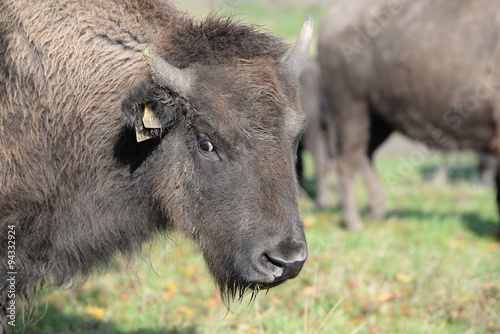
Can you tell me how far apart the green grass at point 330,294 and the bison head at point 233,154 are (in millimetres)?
711

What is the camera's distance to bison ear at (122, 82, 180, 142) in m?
3.69

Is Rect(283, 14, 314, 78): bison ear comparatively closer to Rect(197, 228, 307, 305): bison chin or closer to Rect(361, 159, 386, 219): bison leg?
Rect(197, 228, 307, 305): bison chin

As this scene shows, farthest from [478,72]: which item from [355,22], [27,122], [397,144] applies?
[397,144]

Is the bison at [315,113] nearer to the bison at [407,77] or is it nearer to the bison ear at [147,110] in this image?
the bison at [407,77]

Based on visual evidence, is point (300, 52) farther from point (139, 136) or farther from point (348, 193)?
point (348, 193)

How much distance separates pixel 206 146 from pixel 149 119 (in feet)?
1.23

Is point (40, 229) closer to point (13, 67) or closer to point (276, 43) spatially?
point (13, 67)

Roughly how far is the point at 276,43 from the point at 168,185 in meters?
1.14

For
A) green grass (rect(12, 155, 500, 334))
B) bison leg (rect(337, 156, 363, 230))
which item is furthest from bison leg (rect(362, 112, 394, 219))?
green grass (rect(12, 155, 500, 334))

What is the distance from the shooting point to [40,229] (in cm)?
395

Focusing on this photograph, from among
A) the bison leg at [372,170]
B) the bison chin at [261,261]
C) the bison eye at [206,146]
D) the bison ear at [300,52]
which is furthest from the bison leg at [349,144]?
the bison eye at [206,146]

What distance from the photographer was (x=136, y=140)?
3994mm

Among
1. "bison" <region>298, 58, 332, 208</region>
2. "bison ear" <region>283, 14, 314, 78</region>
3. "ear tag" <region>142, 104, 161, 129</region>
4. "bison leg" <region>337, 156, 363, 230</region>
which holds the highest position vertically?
"bison ear" <region>283, 14, 314, 78</region>

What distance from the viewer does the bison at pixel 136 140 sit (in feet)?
12.3
